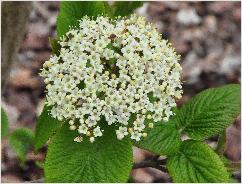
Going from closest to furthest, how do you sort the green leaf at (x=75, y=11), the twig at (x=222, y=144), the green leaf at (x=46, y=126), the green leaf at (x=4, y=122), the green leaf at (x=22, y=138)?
the green leaf at (x=46, y=126)
the green leaf at (x=75, y=11)
the twig at (x=222, y=144)
the green leaf at (x=4, y=122)
the green leaf at (x=22, y=138)

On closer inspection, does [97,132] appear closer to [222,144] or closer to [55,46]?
[55,46]

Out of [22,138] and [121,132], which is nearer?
[121,132]

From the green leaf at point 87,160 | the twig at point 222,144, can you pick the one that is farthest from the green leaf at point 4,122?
the twig at point 222,144

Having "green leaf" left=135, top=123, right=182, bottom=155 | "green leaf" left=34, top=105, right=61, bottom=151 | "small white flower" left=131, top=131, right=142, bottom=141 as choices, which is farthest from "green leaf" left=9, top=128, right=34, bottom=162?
"small white flower" left=131, top=131, right=142, bottom=141

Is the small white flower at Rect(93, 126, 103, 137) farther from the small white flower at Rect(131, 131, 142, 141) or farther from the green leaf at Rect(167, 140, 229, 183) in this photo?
the green leaf at Rect(167, 140, 229, 183)

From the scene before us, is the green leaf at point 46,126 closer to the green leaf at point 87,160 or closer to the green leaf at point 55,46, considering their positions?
the green leaf at point 87,160

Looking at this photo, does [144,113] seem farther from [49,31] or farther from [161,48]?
[49,31]

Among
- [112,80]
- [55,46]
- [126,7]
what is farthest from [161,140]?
[126,7]
